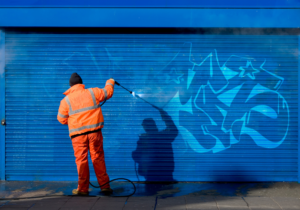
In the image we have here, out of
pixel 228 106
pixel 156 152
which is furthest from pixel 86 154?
pixel 228 106

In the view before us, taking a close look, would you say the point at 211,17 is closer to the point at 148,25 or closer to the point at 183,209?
the point at 148,25

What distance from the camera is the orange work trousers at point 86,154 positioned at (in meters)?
5.04

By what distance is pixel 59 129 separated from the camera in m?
6.20

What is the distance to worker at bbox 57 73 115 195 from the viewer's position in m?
5.03

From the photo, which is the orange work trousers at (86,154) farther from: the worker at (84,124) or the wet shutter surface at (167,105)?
the wet shutter surface at (167,105)

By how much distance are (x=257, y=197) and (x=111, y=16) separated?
421 centimetres

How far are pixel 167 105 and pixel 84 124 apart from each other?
1.82 metres

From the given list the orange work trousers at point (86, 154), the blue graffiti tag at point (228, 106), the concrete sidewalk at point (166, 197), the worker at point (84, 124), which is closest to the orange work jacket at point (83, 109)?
the worker at point (84, 124)

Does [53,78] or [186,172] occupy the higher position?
[53,78]

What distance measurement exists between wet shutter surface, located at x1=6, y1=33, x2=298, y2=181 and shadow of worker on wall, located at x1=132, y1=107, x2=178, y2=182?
20 millimetres

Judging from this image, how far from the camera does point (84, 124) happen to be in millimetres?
5020

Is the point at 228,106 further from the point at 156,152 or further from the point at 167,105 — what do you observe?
the point at 156,152

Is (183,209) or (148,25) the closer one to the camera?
(183,209)

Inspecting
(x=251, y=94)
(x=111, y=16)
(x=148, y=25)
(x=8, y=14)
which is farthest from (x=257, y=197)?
(x=8, y=14)
